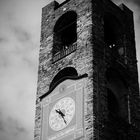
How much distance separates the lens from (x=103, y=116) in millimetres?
21203

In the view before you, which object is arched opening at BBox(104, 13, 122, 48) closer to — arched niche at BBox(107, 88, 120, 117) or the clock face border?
arched niche at BBox(107, 88, 120, 117)

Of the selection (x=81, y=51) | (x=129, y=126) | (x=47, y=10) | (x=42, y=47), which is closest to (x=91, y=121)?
(x=129, y=126)

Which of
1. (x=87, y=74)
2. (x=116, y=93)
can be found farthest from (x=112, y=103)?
(x=87, y=74)

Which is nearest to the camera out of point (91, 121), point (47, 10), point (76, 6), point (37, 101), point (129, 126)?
point (91, 121)

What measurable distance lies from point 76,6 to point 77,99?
18.3ft

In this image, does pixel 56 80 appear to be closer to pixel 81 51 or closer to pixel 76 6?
pixel 81 51

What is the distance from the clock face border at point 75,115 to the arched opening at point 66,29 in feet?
11.9

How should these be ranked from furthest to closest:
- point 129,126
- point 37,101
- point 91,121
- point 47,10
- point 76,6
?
point 47,10 < point 76,6 < point 37,101 < point 129,126 < point 91,121

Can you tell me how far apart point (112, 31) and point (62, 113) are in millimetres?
5875

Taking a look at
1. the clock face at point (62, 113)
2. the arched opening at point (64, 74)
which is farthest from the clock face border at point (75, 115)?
the arched opening at point (64, 74)

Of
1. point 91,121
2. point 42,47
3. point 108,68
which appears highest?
point 42,47

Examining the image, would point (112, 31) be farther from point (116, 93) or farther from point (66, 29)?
point (116, 93)

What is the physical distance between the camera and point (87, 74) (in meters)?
22.2

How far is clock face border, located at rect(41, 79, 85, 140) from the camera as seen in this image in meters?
21.1
